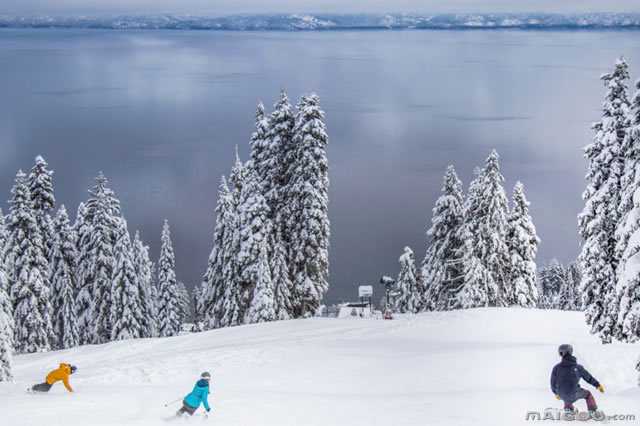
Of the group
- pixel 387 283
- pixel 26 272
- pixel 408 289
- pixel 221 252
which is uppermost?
pixel 221 252

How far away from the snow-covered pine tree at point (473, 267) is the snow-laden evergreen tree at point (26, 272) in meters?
28.7

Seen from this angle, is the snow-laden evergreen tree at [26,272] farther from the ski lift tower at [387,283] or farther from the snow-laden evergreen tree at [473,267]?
the snow-laden evergreen tree at [473,267]

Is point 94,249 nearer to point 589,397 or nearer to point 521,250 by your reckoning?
point 521,250

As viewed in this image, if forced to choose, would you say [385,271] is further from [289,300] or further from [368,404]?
[368,404]

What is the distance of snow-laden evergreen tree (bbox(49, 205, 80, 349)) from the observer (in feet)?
159

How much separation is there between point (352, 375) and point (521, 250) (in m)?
28.8

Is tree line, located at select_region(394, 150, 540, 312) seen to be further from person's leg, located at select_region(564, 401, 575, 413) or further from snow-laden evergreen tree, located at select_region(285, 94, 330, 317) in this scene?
person's leg, located at select_region(564, 401, 575, 413)

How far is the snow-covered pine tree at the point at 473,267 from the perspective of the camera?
45.2 meters

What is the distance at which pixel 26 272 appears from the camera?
43.8m

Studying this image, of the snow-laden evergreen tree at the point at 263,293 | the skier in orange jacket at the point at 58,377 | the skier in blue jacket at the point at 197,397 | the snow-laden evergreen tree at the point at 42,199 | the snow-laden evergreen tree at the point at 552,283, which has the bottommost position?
the snow-laden evergreen tree at the point at 552,283

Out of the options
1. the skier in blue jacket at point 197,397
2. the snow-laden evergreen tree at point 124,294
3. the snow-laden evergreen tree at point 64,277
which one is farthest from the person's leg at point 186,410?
the snow-laden evergreen tree at point 64,277

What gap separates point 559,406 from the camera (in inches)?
618

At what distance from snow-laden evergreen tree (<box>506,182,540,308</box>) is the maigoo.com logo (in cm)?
3348

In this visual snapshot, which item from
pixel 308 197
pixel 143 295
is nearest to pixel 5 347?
pixel 308 197
